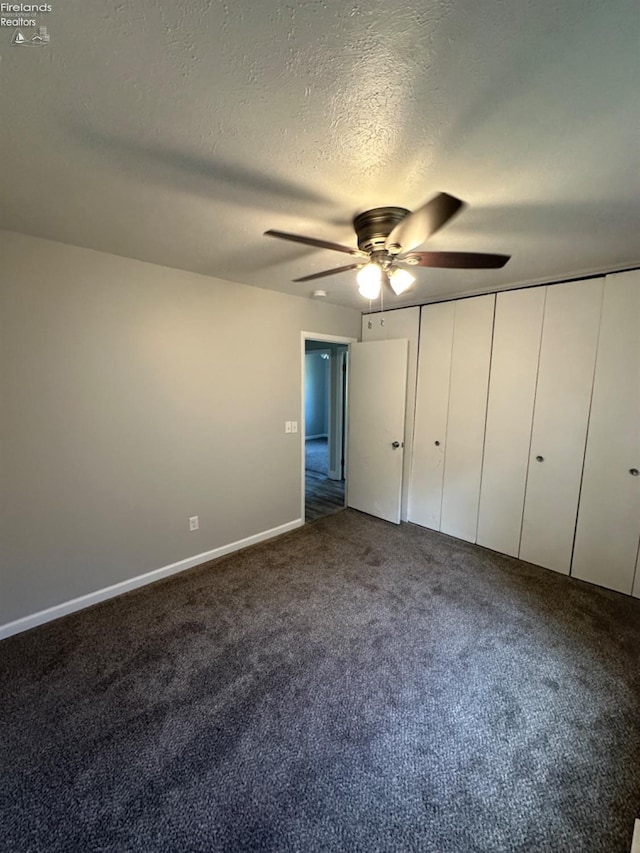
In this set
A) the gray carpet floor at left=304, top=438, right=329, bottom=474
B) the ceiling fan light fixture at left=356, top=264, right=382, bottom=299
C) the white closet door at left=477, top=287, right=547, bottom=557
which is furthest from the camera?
the gray carpet floor at left=304, top=438, right=329, bottom=474

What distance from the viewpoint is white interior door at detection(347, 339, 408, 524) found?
11.8 feet

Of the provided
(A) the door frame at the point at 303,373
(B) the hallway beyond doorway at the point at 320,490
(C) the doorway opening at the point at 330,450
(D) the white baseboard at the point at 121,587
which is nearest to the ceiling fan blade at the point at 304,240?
(A) the door frame at the point at 303,373

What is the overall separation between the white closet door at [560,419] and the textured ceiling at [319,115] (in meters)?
0.77

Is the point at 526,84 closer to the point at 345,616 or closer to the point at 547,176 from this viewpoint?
the point at 547,176

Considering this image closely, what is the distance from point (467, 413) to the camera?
3.24m

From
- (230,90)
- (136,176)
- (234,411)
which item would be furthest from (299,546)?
(230,90)

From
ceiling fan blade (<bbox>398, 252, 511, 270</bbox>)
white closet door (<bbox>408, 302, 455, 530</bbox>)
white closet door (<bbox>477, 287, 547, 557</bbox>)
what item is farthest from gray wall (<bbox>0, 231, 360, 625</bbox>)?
white closet door (<bbox>477, 287, 547, 557</bbox>)

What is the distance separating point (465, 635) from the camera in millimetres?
2143

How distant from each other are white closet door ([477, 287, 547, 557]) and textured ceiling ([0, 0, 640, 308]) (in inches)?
38.8

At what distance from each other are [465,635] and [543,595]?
843mm
